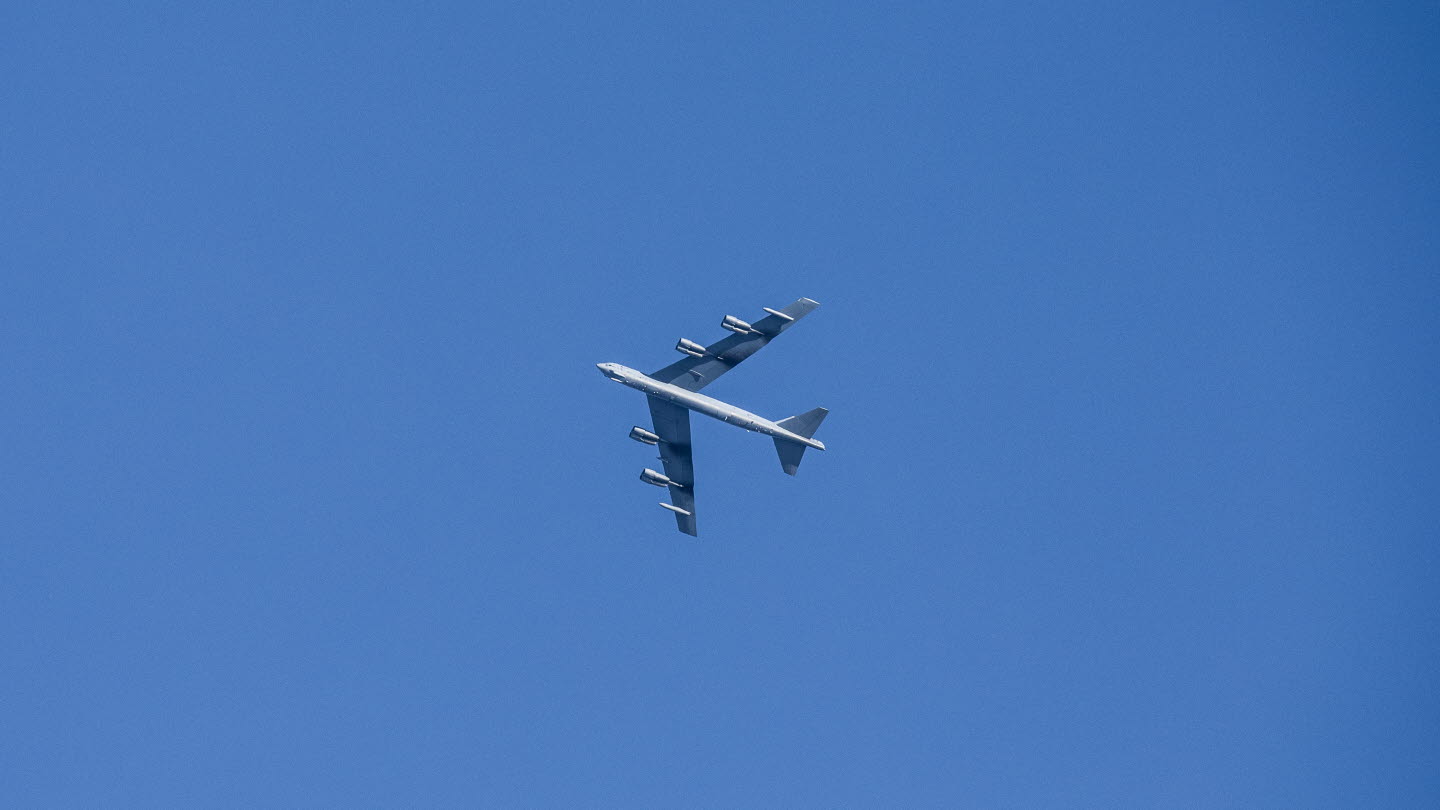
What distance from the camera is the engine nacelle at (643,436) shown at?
95.9m

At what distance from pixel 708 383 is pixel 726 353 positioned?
2.56m

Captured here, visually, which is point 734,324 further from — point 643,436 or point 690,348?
point 643,436

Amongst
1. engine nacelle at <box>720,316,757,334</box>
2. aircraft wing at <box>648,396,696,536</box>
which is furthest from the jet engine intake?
engine nacelle at <box>720,316,757,334</box>

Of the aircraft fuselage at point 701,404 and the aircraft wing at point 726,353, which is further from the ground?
the aircraft wing at point 726,353

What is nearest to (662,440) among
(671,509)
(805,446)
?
(671,509)

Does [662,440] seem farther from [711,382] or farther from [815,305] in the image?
[815,305]

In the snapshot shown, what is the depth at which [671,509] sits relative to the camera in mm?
98812

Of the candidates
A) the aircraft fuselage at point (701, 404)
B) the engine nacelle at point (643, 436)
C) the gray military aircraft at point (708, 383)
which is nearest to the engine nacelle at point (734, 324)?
the gray military aircraft at point (708, 383)

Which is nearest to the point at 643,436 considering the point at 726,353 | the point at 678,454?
the point at 678,454

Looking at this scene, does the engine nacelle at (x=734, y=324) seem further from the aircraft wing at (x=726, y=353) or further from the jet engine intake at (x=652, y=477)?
the jet engine intake at (x=652, y=477)

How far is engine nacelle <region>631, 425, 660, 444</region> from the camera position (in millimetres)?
95875

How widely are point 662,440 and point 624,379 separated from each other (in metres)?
6.83

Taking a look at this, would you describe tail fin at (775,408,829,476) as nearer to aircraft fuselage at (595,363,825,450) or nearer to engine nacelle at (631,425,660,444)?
aircraft fuselage at (595,363,825,450)

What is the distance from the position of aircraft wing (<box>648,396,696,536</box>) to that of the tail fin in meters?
7.17
